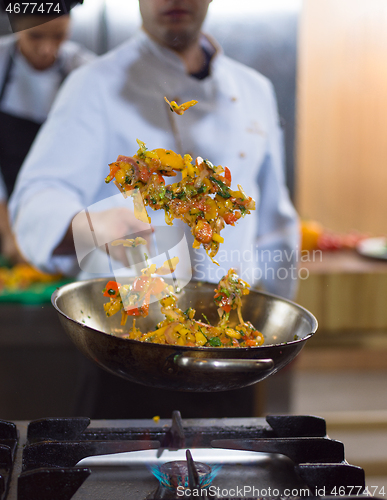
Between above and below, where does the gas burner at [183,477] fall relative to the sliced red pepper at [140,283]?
below

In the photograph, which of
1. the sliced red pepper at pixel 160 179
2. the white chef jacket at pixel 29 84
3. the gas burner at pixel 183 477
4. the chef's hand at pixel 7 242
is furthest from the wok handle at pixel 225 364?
the chef's hand at pixel 7 242

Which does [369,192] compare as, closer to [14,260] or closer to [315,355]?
[315,355]

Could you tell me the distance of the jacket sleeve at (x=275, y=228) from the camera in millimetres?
1338

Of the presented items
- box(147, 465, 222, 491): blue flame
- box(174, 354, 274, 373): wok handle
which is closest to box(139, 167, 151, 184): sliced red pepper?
box(174, 354, 274, 373): wok handle

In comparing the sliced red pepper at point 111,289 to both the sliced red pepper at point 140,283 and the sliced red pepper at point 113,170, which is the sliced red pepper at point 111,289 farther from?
the sliced red pepper at point 113,170

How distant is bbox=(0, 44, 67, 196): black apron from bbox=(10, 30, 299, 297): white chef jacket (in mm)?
44

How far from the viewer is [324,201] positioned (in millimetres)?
2930

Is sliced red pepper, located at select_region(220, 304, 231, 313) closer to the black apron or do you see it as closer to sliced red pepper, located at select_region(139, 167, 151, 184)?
sliced red pepper, located at select_region(139, 167, 151, 184)

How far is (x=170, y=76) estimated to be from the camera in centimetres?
98

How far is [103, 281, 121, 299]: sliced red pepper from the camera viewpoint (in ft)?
2.53

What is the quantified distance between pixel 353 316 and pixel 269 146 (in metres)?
1.21

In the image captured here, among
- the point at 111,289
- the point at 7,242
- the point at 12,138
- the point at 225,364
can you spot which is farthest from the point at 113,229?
the point at 7,242

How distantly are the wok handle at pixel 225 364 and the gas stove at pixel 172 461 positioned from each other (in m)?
0.15

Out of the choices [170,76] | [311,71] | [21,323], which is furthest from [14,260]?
[311,71]
